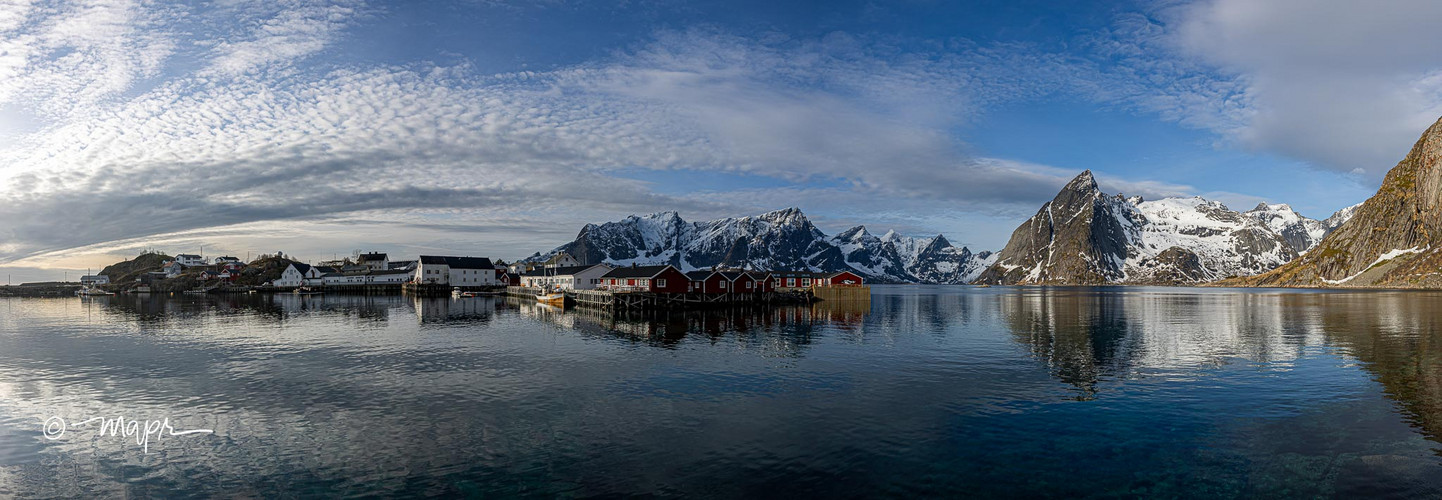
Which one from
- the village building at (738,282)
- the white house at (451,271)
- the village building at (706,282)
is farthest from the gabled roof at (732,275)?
the white house at (451,271)

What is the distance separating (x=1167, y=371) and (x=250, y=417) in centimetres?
4393

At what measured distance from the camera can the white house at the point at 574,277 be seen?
12781 cm

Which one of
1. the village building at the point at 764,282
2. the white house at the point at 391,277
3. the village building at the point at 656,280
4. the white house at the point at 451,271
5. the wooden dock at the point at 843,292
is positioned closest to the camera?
the village building at the point at 656,280

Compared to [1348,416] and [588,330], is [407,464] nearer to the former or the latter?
[1348,416]

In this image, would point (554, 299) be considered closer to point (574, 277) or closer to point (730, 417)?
point (574, 277)

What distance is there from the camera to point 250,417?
25609 mm

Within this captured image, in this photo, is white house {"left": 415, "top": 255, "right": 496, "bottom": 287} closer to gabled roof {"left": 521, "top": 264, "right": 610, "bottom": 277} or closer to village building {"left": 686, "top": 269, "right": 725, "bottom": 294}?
gabled roof {"left": 521, "top": 264, "right": 610, "bottom": 277}

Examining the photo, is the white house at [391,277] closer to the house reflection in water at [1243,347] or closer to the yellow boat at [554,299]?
the yellow boat at [554,299]

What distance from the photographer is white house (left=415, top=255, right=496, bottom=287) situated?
165750mm

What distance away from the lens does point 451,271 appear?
165750mm

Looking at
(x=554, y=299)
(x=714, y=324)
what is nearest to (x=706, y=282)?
(x=554, y=299)

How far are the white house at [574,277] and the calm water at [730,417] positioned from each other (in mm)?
75771

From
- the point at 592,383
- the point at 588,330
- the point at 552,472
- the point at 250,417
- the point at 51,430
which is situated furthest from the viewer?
the point at 588,330

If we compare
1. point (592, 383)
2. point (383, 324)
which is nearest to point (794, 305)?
point (383, 324)
